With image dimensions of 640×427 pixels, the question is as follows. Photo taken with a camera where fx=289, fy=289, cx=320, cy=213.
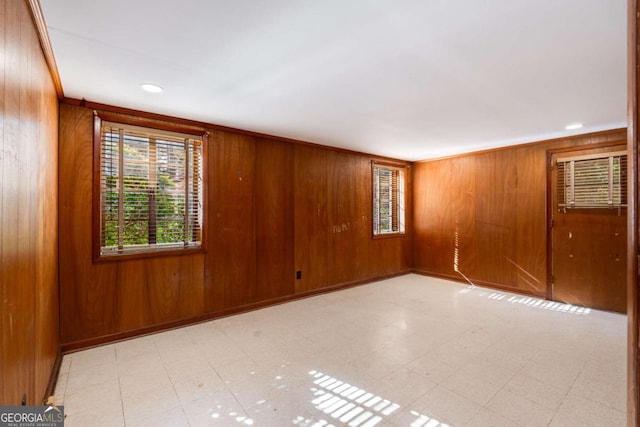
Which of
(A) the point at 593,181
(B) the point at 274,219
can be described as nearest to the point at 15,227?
(B) the point at 274,219

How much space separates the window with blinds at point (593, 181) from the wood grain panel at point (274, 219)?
12.0 ft

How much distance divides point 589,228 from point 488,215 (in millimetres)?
1189

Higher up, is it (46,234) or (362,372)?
(46,234)

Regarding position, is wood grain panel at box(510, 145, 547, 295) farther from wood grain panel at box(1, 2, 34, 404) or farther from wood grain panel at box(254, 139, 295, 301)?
wood grain panel at box(1, 2, 34, 404)

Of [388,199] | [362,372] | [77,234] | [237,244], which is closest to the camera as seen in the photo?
[362,372]

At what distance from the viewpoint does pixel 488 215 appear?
15.0ft

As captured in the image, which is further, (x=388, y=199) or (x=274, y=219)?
(x=388, y=199)

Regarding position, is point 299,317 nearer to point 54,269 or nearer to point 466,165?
point 54,269

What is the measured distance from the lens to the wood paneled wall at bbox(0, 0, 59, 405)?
3.72 ft

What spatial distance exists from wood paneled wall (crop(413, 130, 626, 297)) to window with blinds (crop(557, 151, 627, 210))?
20cm

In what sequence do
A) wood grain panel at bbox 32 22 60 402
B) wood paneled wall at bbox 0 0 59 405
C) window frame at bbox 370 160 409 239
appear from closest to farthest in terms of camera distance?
wood paneled wall at bbox 0 0 59 405 < wood grain panel at bbox 32 22 60 402 < window frame at bbox 370 160 409 239

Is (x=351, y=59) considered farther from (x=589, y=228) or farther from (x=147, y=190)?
(x=589, y=228)

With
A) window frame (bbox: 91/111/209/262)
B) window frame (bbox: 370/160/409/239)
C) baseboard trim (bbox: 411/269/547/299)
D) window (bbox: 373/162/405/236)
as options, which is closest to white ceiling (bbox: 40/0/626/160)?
window frame (bbox: 91/111/209/262)

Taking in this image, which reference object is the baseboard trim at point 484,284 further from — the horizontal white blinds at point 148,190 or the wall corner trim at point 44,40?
the wall corner trim at point 44,40
